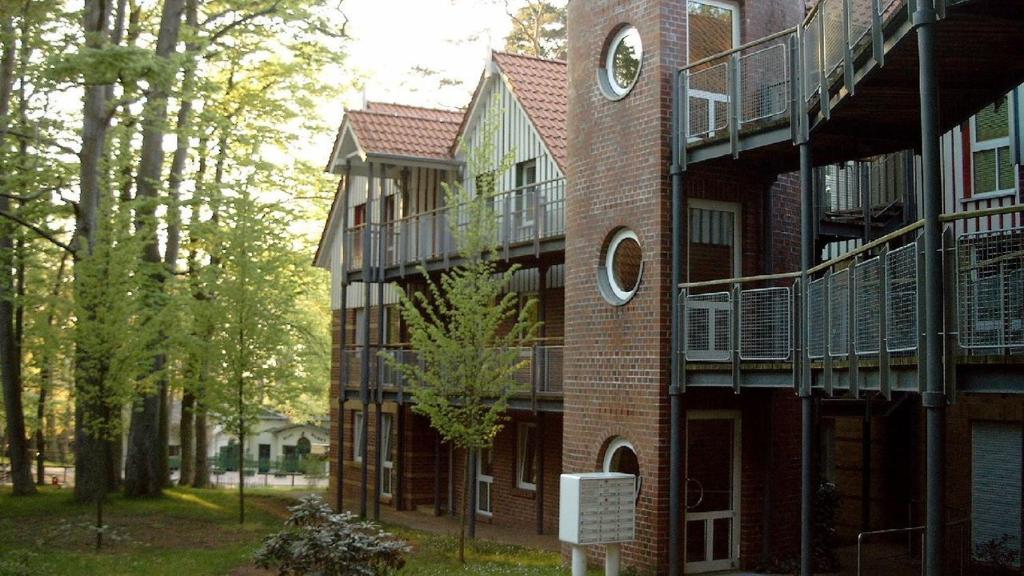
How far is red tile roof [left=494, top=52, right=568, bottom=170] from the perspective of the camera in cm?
2229

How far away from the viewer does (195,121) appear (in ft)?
96.1

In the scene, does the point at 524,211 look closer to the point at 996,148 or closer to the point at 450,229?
the point at 450,229

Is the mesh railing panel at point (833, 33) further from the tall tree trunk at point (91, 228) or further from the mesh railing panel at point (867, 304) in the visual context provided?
the tall tree trunk at point (91, 228)

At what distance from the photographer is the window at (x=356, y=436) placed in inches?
1164

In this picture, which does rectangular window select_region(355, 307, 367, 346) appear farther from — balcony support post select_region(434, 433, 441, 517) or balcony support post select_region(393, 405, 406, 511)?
balcony support post select_region(434, 433, 441, 517)

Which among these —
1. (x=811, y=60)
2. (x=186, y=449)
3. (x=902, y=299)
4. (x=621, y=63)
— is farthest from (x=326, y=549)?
(x=186, y=449)

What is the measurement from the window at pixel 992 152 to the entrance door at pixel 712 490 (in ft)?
16.6

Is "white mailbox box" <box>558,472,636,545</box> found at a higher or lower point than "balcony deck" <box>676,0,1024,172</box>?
lower

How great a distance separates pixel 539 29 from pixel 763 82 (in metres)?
26.0

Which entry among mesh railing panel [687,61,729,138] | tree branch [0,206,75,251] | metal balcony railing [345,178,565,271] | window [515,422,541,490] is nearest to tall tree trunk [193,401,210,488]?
metal balcony railing [345,178,565,271]

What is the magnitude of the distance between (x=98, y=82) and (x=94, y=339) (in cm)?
442

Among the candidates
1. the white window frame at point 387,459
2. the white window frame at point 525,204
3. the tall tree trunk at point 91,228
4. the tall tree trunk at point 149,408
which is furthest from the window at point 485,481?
the tall tree trunk at point 149,408

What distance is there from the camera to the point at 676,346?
607 inches

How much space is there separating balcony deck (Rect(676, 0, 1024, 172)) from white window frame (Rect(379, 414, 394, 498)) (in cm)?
1401
